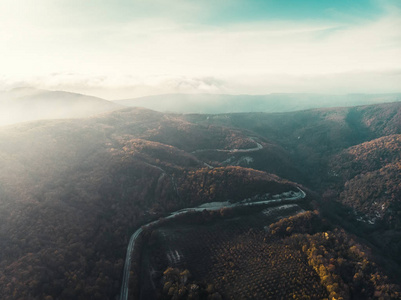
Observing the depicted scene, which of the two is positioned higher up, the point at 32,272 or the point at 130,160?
the point at 130,160

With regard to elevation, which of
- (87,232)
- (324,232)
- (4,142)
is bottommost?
(324,232)

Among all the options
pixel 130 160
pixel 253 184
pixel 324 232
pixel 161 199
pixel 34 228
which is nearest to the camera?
pixel 34 228

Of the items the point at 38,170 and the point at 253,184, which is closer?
the point at 38,170

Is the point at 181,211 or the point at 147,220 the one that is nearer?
the point at 147,220

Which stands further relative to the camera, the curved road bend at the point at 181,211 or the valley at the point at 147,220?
the curved road bend at the point at 181,211

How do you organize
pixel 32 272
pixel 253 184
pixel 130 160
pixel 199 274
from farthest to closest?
pixel 130 160, pixel 253 184, pixel 199 274, pixel 32 272

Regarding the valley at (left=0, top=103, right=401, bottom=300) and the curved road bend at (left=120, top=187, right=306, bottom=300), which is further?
the curved road bend at (left=120, top=187, right=306, bottom=300)

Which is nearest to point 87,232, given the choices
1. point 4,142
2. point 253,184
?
point 253,184

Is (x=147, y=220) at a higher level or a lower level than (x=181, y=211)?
lower

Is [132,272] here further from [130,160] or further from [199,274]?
[130,160]
